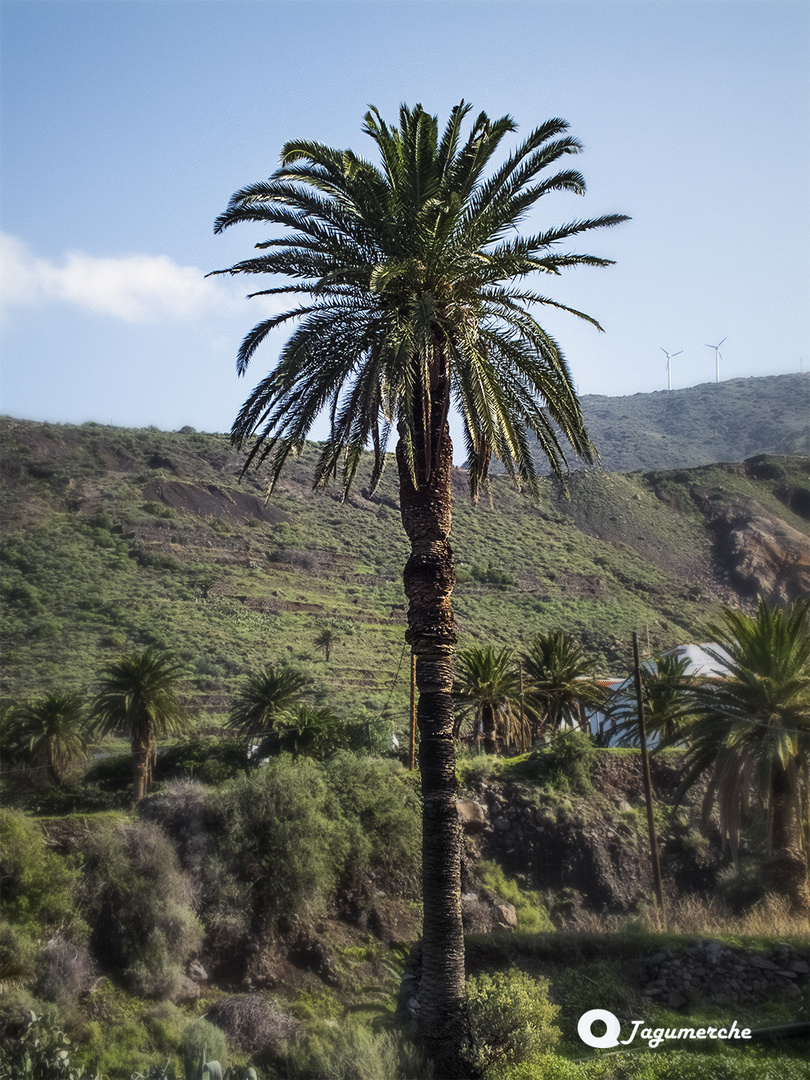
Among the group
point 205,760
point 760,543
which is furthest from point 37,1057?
point 760,543

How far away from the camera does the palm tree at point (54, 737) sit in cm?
3069

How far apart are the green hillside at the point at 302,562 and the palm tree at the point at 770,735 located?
834 inches

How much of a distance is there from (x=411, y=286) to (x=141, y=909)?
16101 mm

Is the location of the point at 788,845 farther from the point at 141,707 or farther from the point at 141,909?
the point at 141,707

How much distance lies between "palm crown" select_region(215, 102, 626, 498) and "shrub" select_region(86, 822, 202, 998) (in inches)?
475

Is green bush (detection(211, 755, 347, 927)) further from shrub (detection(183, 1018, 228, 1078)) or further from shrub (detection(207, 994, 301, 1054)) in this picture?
shrub (detection(183, 1018, 228, 1078))

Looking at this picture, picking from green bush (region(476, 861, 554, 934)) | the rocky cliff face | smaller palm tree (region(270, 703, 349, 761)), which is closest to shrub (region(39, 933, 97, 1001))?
smaller palm tree (region(270, 703, 349, 761))

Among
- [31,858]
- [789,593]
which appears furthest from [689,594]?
[31,858]

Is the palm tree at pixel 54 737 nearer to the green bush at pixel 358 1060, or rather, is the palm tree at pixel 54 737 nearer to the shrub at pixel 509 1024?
the green bush at pixel 358 1060

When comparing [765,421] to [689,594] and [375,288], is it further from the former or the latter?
[375,288]

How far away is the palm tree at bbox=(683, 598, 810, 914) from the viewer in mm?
21875

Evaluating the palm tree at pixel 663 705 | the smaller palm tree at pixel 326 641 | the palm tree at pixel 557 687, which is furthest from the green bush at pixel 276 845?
the smaller palm tree at pixel 326 641

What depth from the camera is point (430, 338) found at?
15406mm

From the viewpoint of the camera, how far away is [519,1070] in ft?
48.1
